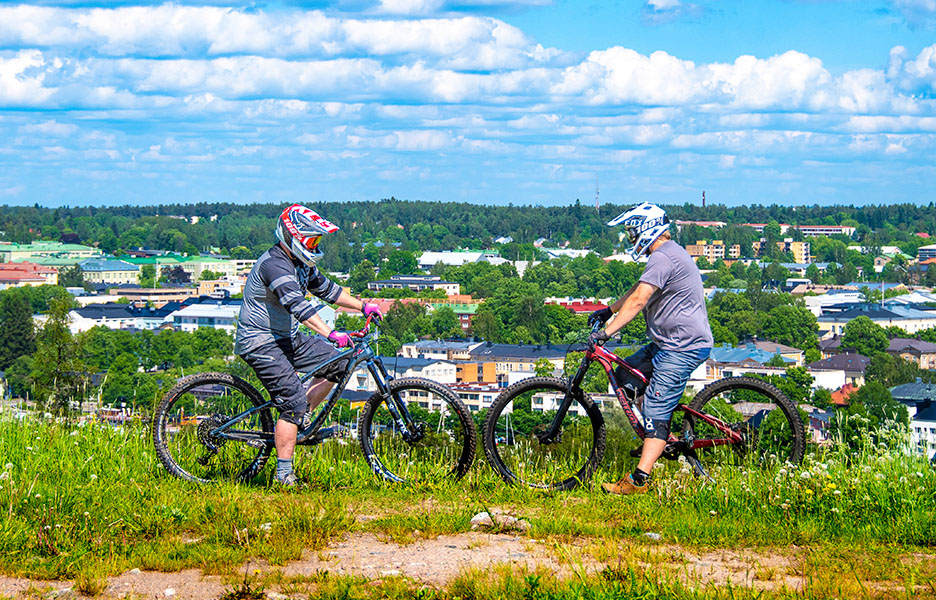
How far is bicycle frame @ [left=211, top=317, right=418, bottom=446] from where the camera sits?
20.0 feet

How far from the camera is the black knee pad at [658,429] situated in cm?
598

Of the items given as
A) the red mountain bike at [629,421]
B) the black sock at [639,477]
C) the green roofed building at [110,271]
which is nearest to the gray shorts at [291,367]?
the red mountain bike at [629,421]

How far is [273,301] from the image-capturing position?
19.6 ft

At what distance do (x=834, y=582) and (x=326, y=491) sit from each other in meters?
2.58

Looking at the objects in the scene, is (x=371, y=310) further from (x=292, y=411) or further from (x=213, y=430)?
(x=213, y=430)

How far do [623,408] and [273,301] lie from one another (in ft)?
5.74

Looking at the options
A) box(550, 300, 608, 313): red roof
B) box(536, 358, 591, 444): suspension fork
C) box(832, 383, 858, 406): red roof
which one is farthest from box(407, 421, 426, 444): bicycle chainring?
box(550, 300, 608, 313): red roof

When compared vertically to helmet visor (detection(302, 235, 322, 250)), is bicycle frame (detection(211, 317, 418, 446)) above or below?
below

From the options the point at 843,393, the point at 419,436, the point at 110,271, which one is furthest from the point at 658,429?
the point at 110,271

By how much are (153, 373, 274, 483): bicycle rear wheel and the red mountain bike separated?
113 cm

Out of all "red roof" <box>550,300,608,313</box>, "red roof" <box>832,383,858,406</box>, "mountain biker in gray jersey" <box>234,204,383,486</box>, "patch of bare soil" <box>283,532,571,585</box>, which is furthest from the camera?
"red roof" <box>550,300,608,313</box>

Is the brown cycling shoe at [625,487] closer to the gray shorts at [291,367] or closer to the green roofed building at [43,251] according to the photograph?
the gray shorts at [291,367]

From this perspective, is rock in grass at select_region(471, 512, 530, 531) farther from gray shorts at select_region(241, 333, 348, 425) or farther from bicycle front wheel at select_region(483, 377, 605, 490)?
gray shorts at select_region(241, 333, 348, 425)

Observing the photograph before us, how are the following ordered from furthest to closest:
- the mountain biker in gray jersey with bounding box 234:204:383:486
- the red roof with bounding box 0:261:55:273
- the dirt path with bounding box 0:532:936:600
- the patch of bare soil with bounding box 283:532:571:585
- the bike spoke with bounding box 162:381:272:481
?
the red roof with bounding box 0:261:55:273
the bike spoke with bounding box 162:381:272:481
the mountain biker in gray jersey with bounding box 234:204:383:486
the patch of bare soil with bounding box 283:532:571:585
the dirt path with bounding box 0:532:936:600
